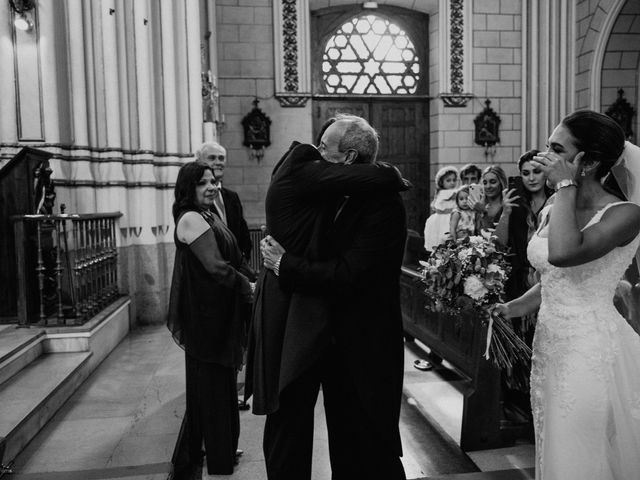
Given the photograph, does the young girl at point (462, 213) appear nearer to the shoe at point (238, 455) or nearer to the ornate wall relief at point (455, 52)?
the shoe at point (238, 455)

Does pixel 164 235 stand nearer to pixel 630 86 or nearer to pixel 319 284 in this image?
pixel 319 284

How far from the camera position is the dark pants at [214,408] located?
282 centimetres

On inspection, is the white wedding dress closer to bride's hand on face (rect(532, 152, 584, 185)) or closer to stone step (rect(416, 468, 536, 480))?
bride's hand on face (rect(532, 152, 584, 185))

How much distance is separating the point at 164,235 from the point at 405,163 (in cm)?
572

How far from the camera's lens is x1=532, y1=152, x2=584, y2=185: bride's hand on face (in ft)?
6.39

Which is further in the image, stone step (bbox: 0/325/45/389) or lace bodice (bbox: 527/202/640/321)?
stone step (bbox: 0/325/45/389)

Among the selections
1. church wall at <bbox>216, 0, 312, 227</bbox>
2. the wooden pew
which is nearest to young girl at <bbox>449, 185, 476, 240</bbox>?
the wooden pew

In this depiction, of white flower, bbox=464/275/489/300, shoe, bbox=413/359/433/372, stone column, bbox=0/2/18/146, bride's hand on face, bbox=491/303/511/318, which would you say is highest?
stone column, bbox=0/2/18/146

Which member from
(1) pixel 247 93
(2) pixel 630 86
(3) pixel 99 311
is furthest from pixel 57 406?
(2) pixel 630 86

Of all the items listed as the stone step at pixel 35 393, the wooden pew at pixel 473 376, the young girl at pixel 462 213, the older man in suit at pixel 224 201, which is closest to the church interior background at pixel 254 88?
the stone step at pixel 35 393

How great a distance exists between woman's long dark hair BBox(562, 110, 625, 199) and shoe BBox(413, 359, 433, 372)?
3.14 metres

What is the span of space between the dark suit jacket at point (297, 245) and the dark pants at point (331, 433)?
0.09 meters

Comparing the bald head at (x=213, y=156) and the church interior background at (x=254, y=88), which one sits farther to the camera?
the church interior background at (x=254, y=88)

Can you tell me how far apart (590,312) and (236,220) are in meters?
2.38
